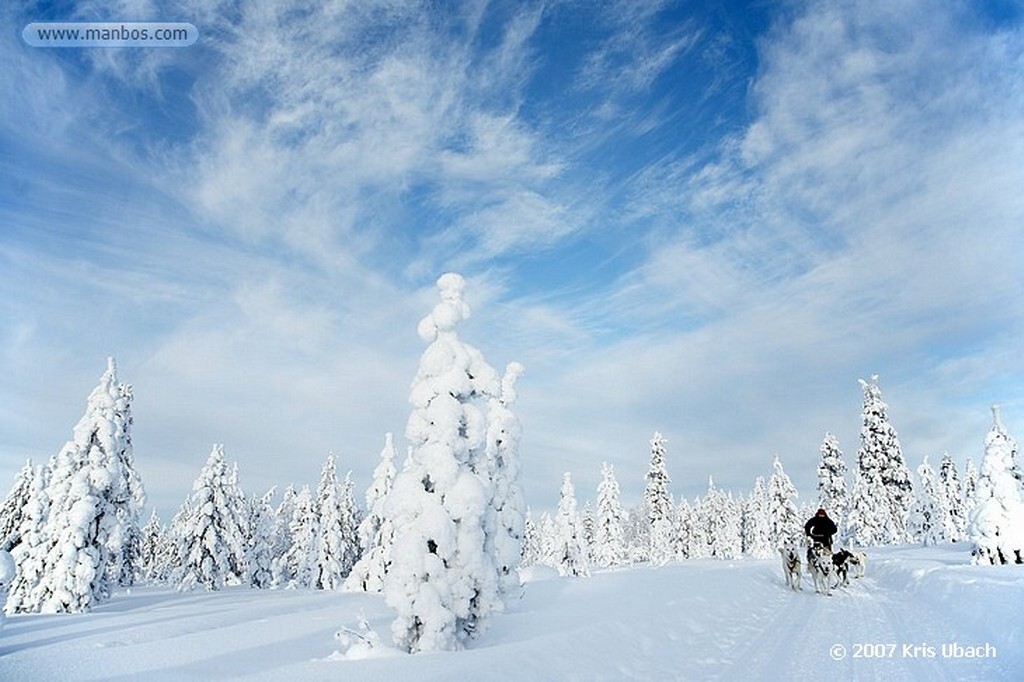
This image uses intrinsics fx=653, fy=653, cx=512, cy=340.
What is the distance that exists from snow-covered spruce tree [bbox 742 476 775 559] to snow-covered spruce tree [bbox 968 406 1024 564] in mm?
64139

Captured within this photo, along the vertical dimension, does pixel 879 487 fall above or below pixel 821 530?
above

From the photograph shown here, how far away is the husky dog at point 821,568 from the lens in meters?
22.4

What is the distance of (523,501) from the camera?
20.8 meters

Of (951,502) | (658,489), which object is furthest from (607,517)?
(951,502)

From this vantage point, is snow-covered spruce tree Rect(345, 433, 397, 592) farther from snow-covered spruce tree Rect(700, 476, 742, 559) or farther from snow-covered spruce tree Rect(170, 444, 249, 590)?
snow-covered spruce tree Rect(700, 476, 742, 559)

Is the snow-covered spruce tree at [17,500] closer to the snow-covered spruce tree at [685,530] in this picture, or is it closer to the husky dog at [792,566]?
the husky dog at [792,566]

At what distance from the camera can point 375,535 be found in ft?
157

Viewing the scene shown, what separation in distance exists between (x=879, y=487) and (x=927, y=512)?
5525 mm

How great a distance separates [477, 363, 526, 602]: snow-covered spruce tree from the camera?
1518 cm

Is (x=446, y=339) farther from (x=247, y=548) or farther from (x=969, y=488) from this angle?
(x=969, y=488)

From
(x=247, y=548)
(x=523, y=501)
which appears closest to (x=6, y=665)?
(x=523, y=501)

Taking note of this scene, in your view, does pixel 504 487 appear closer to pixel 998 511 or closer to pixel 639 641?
pixel 639 641

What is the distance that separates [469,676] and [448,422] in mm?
6082

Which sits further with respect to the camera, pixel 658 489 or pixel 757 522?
pixel 757 522
